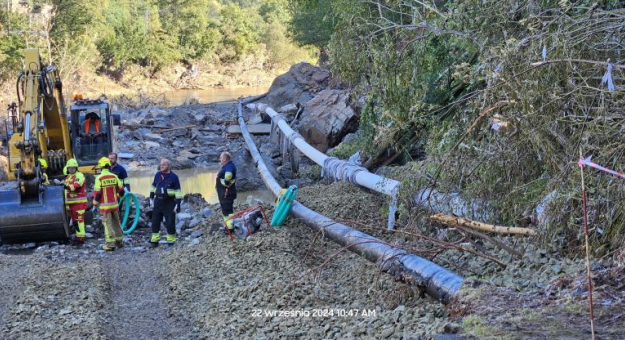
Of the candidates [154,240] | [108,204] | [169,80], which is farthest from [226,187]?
[169,80]

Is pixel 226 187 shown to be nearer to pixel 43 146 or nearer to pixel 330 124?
pixel 43 146

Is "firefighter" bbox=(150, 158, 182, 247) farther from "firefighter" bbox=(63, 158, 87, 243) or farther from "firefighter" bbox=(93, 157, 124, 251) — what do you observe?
"firefighter" bbox=(63, 158, 87, 243)

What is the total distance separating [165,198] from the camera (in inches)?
518

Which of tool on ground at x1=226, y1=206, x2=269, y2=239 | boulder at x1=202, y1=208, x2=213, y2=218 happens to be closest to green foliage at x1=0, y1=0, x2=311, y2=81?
boulder at x1=202, y1=208, x2=213, y2=218

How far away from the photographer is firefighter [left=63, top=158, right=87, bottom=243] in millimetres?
13688

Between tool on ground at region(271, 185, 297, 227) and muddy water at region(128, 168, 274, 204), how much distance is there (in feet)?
23.7

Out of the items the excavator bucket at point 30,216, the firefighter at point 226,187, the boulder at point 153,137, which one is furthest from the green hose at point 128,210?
the boulder at point 153,137

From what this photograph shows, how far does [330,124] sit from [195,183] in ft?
20.6

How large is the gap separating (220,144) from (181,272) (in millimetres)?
20897

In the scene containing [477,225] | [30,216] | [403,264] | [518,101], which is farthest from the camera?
[30,216]

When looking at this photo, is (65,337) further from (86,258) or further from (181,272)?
(86,258)

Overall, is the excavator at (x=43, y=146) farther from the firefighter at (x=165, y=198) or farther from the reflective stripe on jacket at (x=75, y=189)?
the firefighter at (x=165, y=198)

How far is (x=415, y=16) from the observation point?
1027 cm

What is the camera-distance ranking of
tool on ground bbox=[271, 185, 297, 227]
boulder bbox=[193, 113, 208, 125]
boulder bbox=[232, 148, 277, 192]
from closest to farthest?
tool on ground bbox=[271, 185, 297, 227]
boulder bbox=[232, 148, 277, 192]
boulder bbox=[193, 113, 208, 125]
